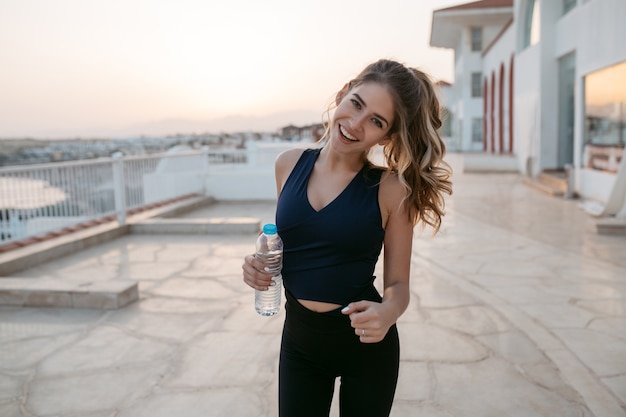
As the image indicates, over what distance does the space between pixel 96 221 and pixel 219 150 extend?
5.52 metres

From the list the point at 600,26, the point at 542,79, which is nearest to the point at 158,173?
the point at 600,26

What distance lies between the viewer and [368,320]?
1.67m

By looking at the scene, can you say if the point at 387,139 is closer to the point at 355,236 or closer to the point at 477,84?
the point at 355,236

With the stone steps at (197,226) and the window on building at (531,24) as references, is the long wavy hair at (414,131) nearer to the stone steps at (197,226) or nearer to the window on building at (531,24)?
the stone steps at (197,226)

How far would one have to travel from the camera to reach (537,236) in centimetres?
828

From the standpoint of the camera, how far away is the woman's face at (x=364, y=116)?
180 cm

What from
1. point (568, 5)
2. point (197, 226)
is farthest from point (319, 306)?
point (568, 5)

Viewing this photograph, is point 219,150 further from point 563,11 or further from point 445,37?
point 445,37

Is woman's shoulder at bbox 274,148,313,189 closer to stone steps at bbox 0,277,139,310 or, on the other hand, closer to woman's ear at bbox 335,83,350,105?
woman's ear at bbox 335,83,350,105

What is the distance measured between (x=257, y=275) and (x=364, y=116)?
2.03 feet

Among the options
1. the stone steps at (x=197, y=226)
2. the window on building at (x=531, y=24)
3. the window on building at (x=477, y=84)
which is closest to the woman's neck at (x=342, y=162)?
the stone steps at (x=197, y=226)

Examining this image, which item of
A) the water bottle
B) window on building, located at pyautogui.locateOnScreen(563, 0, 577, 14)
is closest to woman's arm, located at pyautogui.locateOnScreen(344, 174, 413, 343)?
the water bottle

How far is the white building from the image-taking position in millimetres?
11023

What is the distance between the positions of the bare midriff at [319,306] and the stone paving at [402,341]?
1.54m
